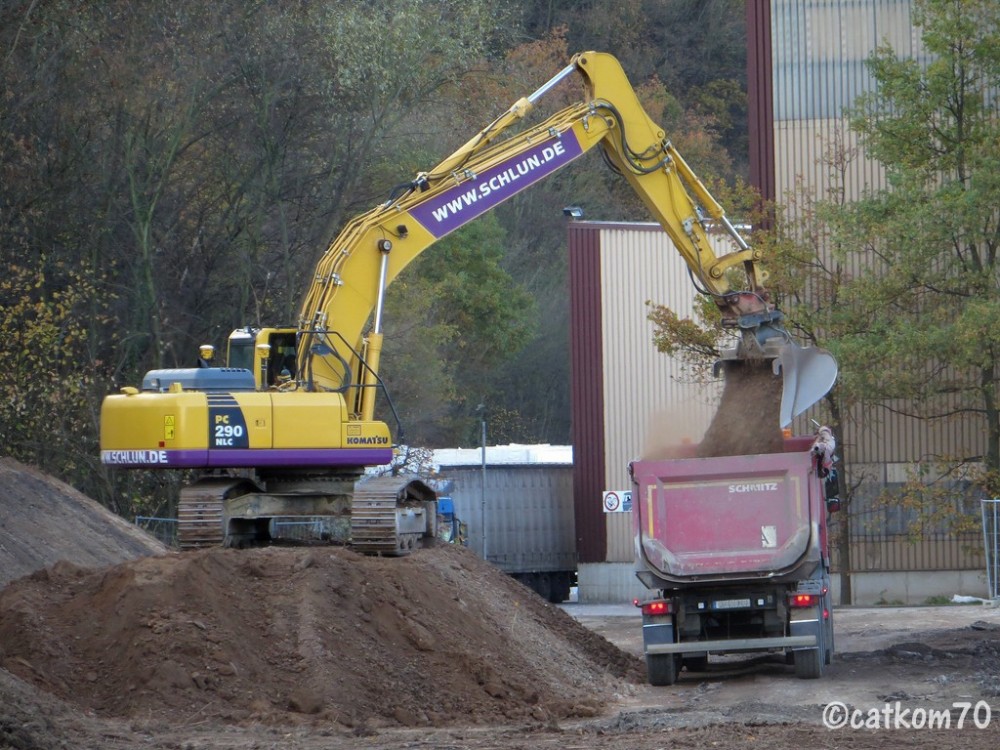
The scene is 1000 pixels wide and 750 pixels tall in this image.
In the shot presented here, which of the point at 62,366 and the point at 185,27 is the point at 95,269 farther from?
the point at 185,27

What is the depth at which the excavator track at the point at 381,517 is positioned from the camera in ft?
52.5

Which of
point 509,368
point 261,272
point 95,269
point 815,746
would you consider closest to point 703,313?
point 261,272

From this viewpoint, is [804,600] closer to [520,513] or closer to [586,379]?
[520,513]

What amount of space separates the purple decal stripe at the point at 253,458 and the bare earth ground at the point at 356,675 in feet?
3.11

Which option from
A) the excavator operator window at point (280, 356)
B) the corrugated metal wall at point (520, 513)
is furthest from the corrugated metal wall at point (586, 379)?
the excavator operator window at point (280, 356)

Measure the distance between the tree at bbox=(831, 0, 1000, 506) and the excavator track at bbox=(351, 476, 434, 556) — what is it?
1219 centimetres

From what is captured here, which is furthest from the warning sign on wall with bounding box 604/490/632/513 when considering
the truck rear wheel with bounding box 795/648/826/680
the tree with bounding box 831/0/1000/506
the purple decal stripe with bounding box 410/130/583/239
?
the truck rear wheel with bounding box 795/648/826/680

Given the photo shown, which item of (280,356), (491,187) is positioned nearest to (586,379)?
(491,187)

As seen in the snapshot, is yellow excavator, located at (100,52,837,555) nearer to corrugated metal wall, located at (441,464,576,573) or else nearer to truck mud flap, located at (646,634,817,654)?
truck mud flap, located at (646,634,817,654)

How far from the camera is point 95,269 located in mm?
28703

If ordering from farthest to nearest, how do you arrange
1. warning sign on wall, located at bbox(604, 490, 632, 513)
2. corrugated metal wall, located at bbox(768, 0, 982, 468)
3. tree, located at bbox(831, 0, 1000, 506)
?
warning sign on wall, located at bbox(604, 490, 632, 513) → corrugated metal wall, located at bbox(768, 0, 982, 468) → tree, located at bbox(831, 0, 1000, 506)

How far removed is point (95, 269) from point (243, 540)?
12708 mm

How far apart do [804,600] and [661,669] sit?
1.79 meters

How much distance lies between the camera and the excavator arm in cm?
1658
